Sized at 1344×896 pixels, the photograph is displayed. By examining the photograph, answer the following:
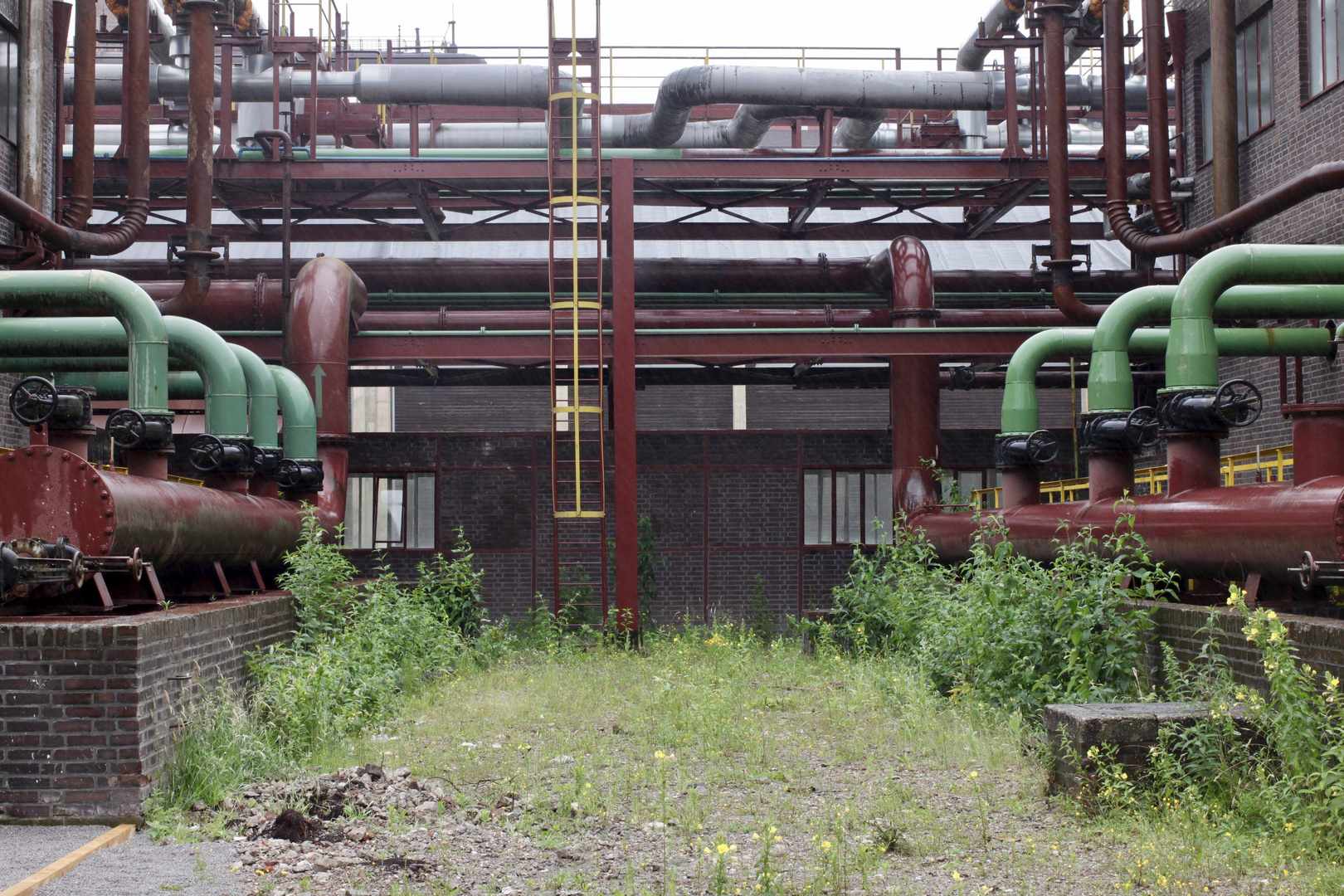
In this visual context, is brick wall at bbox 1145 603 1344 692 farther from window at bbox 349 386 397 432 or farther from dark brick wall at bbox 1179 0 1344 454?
window at bbox 349 386 397 432

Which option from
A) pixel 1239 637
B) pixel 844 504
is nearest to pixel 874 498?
pixel 844 504

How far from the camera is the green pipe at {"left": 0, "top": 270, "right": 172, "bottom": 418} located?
886 centimetres

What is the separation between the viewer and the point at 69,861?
5.43m

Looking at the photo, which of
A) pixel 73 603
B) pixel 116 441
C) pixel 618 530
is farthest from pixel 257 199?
pixel 73 603

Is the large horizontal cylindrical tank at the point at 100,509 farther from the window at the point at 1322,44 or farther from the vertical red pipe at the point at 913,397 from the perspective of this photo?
the window at the point at 1322,44

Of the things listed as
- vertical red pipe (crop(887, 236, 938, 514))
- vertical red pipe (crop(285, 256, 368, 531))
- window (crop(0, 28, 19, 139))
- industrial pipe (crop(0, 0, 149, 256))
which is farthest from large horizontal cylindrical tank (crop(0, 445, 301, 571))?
vertical red pipe (crop(887, 236, 938, 514))

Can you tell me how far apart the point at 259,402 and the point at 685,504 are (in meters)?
7.83

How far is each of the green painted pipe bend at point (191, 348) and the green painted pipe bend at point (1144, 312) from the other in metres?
7.02

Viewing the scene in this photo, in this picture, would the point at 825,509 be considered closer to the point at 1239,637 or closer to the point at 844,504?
the point at 844,504

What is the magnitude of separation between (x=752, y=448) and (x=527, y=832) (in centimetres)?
1226

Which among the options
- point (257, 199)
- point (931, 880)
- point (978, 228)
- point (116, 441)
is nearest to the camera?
point (931, 880)

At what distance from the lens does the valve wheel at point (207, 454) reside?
1002 cm

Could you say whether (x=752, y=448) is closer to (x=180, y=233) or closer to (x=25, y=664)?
(x=180, y=233)

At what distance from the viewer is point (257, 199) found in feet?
50.4
